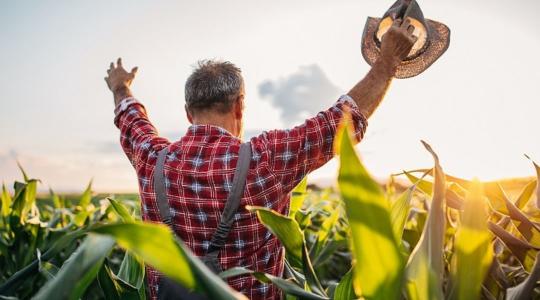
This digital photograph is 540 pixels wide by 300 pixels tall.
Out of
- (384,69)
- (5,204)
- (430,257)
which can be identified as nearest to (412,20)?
(384,69)

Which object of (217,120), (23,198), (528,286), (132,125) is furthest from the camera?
(23,198)

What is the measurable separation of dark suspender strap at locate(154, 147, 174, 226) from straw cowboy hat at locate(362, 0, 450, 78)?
799mm

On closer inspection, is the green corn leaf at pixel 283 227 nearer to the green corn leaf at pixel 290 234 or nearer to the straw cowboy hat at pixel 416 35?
the green corn leaf at pixel 290 234

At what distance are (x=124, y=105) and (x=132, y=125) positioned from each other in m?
0.13

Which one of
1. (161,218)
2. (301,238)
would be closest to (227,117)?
(161,218)

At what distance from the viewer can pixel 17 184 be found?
241cm

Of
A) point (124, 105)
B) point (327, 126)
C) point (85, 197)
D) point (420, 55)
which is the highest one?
point (420, 55)

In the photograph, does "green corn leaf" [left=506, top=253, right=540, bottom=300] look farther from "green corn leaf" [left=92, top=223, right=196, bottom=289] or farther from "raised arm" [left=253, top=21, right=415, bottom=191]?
"raised arm" [left=253, top=21, right=415, bottom=191]

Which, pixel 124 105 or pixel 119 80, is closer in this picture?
pixel 124 105

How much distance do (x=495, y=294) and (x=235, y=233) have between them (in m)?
0.76

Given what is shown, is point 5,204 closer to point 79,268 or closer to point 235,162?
point 235,162

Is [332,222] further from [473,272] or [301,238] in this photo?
[473,272]

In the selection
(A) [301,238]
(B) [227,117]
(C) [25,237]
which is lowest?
(C) [25,237]

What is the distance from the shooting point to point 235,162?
4.39ft
